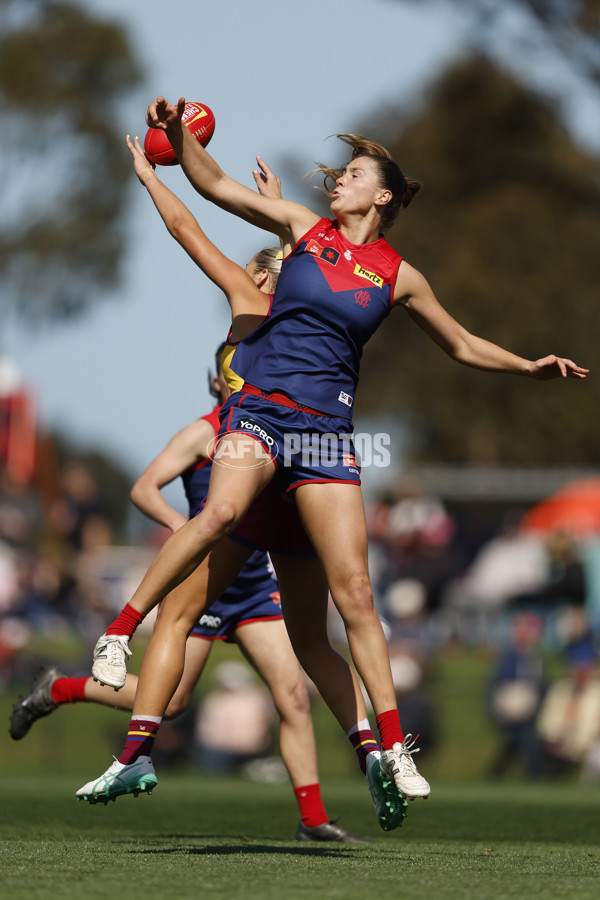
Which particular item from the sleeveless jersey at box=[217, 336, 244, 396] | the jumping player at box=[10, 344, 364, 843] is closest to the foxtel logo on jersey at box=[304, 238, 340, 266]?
the sleeveless jersey at box=[217, 336, 244, 396]

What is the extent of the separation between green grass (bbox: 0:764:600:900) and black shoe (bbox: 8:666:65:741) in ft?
1.49

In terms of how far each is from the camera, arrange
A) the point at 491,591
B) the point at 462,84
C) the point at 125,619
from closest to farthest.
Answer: the point at 125,619 < the point at 491,591 < the point at 462,84

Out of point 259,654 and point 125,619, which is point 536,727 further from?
point 125,619

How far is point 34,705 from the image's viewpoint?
6562 mm

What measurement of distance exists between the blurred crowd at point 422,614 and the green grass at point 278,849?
258 cm

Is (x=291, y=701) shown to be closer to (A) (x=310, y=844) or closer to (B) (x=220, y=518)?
(A) (x=310, y=844)

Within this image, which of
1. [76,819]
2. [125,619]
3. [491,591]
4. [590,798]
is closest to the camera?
[125,619]

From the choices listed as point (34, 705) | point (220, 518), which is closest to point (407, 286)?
Answer: point (220, 518)

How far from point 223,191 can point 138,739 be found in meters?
2.08

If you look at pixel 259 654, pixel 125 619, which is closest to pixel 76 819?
pixel 259 654

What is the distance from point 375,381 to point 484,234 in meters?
4.94

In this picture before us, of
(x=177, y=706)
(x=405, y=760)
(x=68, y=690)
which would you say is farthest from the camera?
(x=68, y=690)

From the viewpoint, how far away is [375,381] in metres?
35.5

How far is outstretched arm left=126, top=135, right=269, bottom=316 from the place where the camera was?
18.0 ft
